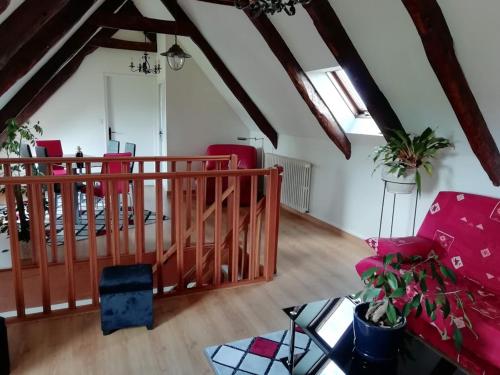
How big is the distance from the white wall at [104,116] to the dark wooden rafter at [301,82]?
7.71ft

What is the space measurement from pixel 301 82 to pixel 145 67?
364 centimetres

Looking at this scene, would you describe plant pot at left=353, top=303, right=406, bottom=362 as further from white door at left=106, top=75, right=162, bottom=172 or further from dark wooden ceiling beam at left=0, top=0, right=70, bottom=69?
white door at left=106, top=75, right=162, bottom=172

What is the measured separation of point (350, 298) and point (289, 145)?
3.46 meters

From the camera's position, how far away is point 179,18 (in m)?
4.52

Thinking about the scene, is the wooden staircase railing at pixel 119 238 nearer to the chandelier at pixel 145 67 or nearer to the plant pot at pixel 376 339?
the plant pot at pixel 376 339

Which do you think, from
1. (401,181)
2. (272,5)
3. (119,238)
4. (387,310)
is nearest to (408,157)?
(401,181)

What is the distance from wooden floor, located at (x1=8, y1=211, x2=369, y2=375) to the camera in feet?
6.40

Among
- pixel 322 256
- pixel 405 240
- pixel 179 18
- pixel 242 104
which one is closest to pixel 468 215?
pixel 405 240

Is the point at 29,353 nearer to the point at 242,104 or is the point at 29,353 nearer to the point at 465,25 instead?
the point at 465,25

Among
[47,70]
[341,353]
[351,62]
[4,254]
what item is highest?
[47,70]

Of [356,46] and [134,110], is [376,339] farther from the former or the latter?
[134,110]

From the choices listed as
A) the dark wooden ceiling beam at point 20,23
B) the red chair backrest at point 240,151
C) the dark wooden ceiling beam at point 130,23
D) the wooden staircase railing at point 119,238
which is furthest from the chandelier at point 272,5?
the red chair backrest at point 240,151

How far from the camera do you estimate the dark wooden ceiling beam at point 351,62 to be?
2742mm

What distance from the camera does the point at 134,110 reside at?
Answer: 6586mm
